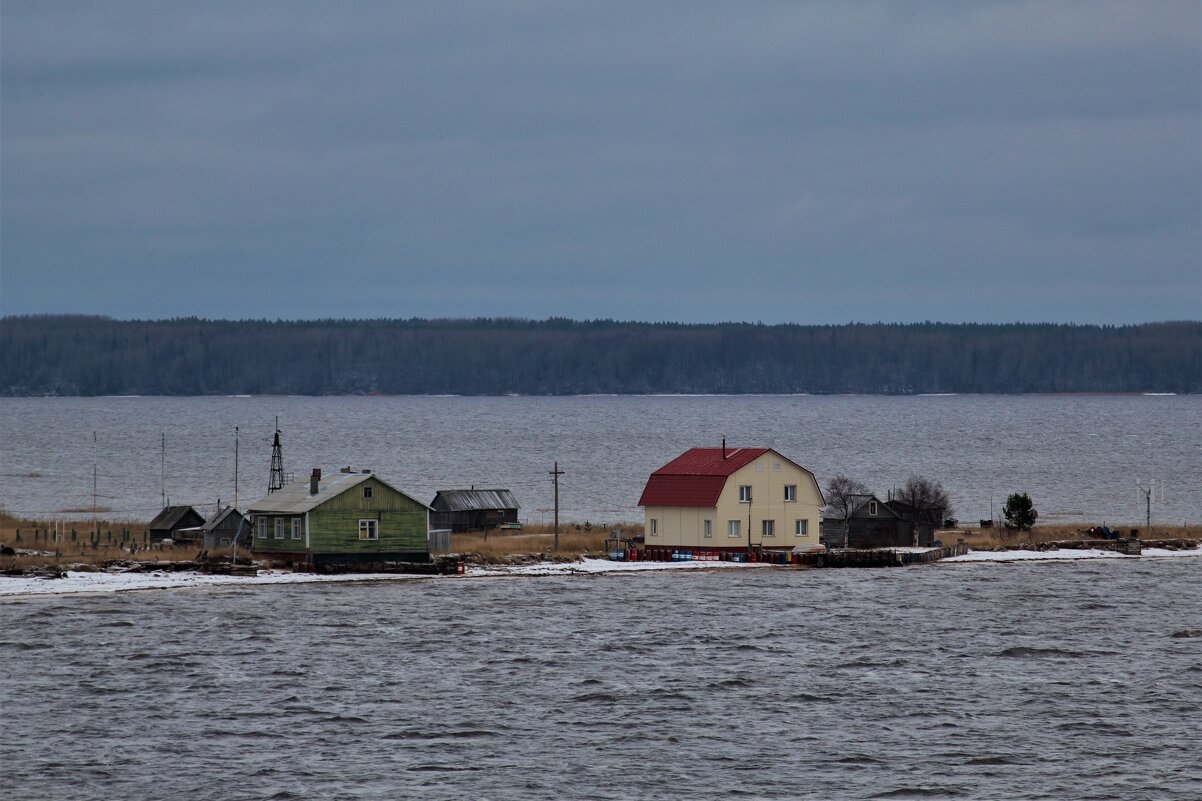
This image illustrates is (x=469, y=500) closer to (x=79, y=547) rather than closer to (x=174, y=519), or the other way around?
(x=174, y=519)

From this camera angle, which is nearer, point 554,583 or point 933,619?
Result: point 933,619

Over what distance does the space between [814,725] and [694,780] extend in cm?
702

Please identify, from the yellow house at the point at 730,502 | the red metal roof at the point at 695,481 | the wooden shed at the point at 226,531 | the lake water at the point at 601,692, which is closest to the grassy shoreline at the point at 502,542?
the wooden shed at the point at 226,531

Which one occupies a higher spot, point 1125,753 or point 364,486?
point 364,486

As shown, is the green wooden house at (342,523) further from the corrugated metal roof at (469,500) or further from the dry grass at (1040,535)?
the dry grass at (1040,535)

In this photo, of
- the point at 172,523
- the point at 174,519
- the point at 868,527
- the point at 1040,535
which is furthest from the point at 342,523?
the point at 1040,535

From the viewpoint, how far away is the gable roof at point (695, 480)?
7912cm

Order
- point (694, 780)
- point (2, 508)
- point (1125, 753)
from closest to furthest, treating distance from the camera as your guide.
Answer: point (694, 780), point (1125, 753), point (2, 508)

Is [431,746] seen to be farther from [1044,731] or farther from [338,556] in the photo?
[338,556]

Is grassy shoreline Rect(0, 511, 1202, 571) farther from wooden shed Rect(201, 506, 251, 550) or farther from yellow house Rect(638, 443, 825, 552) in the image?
yellow house Rect(638, 443, 825, 552)

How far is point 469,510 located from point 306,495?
24.3 meters

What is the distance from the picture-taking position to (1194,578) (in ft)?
264

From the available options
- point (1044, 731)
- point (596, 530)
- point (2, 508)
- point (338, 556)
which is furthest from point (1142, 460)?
point (1044, 731)

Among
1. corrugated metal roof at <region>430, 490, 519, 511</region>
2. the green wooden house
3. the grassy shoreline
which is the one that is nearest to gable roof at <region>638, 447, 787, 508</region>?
the grassy shoreline
